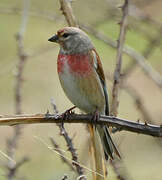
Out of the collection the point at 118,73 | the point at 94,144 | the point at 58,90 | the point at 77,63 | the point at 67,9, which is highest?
the point at 58,90

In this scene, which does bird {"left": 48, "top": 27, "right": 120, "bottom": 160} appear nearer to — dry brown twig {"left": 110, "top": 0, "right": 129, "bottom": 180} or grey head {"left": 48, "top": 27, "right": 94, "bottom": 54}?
grey head {"left": 48, "top": 27, "right": 94, "bottom": 54}

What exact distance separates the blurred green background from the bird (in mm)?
1572

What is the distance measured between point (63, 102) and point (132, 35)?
326 cm

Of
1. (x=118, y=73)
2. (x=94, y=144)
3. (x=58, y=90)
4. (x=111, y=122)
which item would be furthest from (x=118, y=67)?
(x=58, y=90)

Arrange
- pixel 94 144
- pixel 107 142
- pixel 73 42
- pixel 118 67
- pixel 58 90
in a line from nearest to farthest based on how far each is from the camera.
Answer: pixel 94 144 < pixel 107 142 < pixel 118 67 < pixel 73 42 < pixel 58 90

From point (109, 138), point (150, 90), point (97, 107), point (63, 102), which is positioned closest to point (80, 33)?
point (97, 107)

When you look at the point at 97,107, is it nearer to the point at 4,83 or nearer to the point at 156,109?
the point at 156,109

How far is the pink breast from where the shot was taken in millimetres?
4355

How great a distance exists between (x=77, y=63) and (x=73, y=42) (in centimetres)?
16

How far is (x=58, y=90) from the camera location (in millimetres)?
11336

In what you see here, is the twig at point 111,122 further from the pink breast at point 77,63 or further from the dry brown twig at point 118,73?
the pink breast at point 77,63

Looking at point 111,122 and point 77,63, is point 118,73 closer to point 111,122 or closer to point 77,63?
point 77,63

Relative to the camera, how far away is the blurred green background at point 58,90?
8609 mm

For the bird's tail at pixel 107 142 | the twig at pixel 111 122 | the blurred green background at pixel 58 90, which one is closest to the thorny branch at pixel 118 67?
the bird's tail at pixel 107 142
